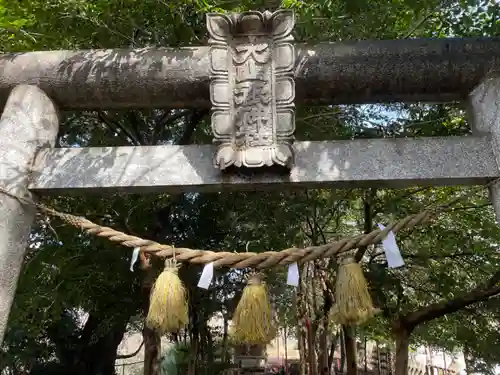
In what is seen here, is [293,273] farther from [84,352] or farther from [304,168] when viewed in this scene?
[84,352]

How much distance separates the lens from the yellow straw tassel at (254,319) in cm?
229

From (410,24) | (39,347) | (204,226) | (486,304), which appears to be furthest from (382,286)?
(39,347)

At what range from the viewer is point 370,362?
643 inches

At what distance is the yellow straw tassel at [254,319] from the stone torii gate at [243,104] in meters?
0.58

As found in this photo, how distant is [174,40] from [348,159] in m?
2.60

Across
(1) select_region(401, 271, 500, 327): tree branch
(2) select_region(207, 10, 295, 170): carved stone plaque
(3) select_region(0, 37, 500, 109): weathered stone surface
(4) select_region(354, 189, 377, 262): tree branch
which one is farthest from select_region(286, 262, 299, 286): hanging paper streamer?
(1) select_region(401, 271, 500, 327): tree branch

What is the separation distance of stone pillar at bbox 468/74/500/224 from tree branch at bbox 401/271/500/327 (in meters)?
3.88

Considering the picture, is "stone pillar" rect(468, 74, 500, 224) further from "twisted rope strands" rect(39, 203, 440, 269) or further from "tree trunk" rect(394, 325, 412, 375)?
"tree trunk" rect(394, 325, 412, 375)

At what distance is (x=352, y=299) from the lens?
226cm

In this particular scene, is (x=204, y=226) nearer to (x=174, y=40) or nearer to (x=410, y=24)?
(x=174, y=40)

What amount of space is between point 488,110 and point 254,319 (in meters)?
1.73

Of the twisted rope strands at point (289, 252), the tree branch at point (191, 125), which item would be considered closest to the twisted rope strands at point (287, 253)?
the twisted rope strands at point (289, 252)

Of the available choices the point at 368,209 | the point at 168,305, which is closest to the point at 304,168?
the point at 168,305

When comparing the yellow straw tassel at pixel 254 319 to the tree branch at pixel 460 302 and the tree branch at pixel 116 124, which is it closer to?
the tree branch at pixel 116 124
